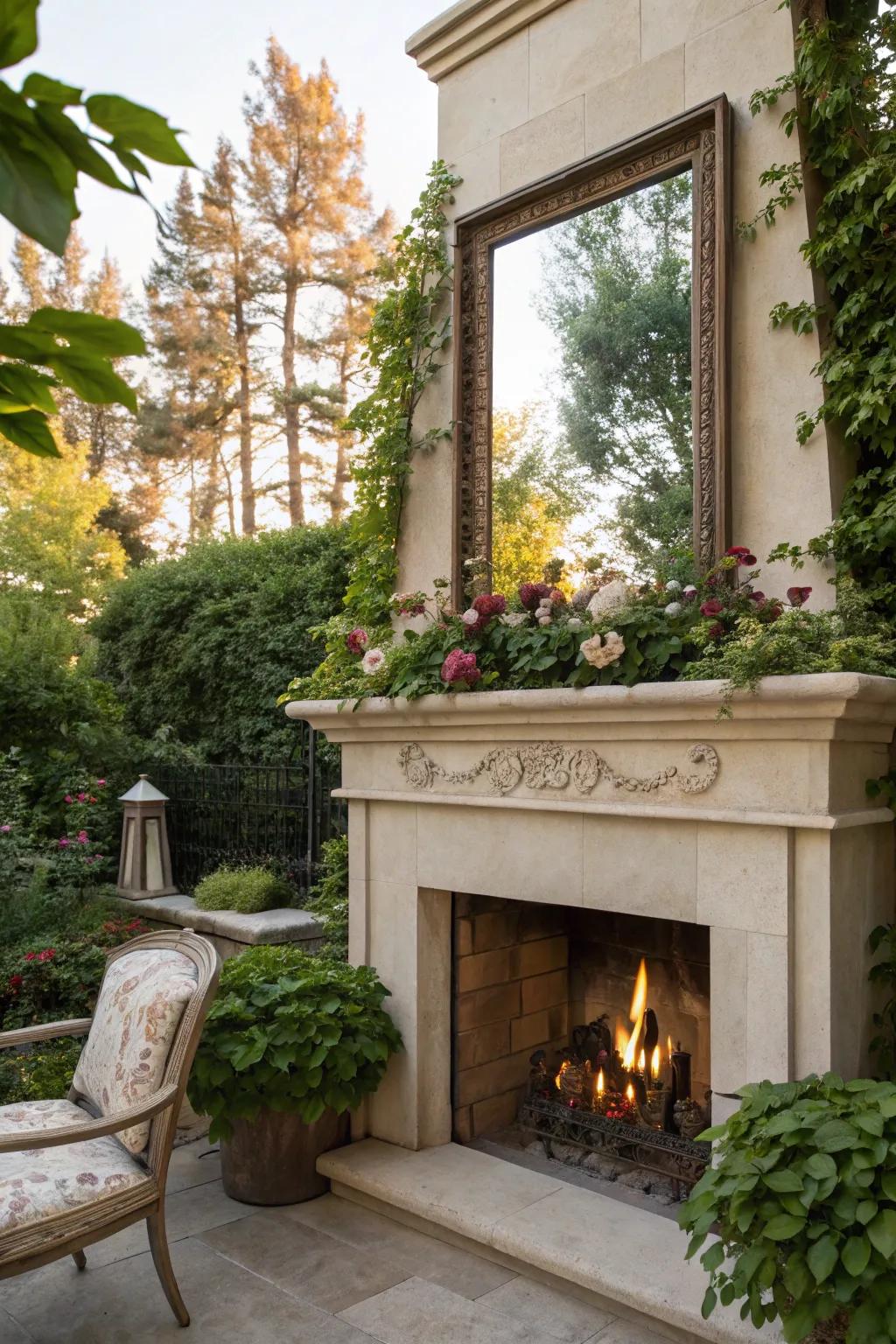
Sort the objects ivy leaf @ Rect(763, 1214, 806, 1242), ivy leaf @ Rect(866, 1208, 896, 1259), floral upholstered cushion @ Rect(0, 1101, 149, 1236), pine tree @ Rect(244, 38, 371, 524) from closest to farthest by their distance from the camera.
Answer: ivy leaf @ Rect(866, 1208, 896, 1259), ivy leaf @ Rect(763, 1214, 806, 1242), floral upholstered cushion @ Rect(0, 1101, 149, 1236), pine tree @ Rect(244, 38, 371, 524)

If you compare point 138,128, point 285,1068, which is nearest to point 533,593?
point 285,1068

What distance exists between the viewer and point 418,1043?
3.77 meters

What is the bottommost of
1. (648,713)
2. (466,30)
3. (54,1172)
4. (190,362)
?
(54,1172)

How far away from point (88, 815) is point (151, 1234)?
411cm

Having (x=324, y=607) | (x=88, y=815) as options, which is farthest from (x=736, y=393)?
(x=88, y=815)

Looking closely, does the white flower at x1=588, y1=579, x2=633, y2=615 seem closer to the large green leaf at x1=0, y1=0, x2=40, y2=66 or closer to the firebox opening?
the firebox opening

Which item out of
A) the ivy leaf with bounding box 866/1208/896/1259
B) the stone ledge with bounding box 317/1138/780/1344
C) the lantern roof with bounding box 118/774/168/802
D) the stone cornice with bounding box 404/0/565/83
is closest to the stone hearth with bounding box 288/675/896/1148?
the stone ledge with bounding box 317/1138/780/1344

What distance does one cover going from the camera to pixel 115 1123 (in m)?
2.73

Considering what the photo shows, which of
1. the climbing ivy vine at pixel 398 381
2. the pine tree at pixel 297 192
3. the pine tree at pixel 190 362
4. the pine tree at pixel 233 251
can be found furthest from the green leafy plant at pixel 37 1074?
the pine tree at pixel 190 362

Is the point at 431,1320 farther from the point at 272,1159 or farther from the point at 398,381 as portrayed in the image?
the point at 398,381

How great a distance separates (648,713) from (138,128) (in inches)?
104

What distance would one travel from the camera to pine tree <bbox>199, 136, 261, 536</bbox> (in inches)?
597

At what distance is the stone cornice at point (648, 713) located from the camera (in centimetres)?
263

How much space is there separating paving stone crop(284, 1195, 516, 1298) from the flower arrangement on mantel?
1.79m
